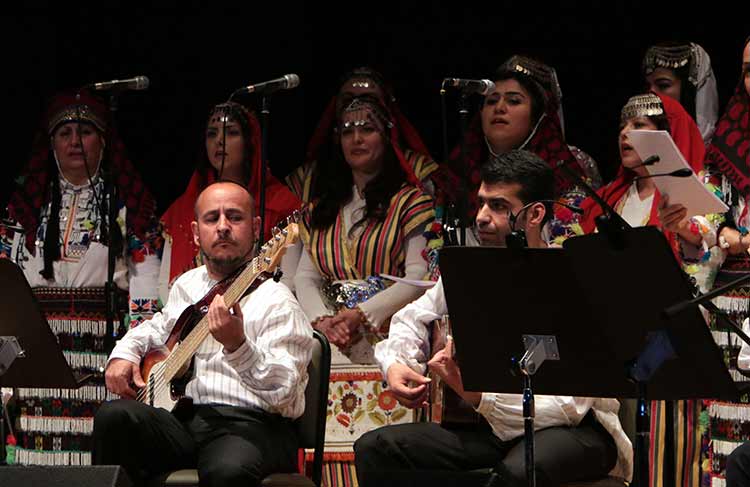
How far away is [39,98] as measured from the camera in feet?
21.8

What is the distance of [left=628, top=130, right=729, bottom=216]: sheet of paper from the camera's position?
377 centimetres

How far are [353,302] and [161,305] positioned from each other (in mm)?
1042

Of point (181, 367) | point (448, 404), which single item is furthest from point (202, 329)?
point (448, 404)

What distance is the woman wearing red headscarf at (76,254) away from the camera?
19.1 ft

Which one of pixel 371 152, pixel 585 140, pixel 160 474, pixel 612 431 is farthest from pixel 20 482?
pixel 585 140

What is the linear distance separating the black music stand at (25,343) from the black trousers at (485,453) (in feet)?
3.38

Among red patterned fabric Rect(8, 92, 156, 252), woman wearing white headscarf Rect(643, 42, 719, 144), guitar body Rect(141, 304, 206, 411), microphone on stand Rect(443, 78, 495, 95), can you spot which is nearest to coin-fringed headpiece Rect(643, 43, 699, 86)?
woman wearing white headscarf Rect(643, 42, 719, 144)

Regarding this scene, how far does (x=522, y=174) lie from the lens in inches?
158

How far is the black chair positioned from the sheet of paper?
4.24 ft

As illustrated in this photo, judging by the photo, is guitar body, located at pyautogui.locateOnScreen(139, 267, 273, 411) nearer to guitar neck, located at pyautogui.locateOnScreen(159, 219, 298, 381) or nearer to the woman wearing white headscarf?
guitar neck, located at pyautogui.locateOnScreen(159, 219, 298, 381)

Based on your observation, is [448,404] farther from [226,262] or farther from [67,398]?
[67,398]

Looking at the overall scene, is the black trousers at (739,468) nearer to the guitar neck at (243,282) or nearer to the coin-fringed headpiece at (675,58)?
the guitar neck at (243,282)

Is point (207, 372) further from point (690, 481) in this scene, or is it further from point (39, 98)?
point (39, 98)

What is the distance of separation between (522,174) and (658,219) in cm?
97
